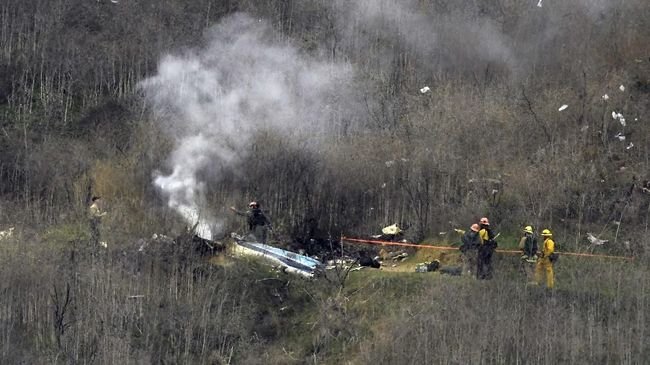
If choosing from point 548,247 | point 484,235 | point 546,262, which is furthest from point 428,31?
point 548,247

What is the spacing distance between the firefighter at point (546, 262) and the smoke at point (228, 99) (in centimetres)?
682

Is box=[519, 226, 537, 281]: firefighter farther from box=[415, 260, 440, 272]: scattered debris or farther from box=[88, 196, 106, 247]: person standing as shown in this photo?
box=[88, 196, 106, 247]: person standing

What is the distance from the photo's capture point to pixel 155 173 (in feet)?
77.4

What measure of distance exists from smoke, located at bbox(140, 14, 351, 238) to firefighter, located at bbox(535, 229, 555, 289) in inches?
269

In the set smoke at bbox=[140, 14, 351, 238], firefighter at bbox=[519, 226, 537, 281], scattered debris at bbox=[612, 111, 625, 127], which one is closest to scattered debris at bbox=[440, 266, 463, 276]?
firefighter at bbox=[519, 226, 537, 281]

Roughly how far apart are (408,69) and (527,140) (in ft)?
16.1

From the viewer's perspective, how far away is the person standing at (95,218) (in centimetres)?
2014

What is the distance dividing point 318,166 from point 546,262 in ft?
22.0

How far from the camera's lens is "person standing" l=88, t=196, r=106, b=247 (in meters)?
20.1

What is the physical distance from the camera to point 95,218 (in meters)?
20.7

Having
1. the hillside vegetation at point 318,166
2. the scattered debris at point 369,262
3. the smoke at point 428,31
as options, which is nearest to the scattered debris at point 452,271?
the hillside vegetation at point 318,166

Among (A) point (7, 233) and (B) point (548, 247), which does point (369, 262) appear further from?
(A) point (7, 233)

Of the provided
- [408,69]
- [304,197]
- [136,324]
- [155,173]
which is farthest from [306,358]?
[408,69]

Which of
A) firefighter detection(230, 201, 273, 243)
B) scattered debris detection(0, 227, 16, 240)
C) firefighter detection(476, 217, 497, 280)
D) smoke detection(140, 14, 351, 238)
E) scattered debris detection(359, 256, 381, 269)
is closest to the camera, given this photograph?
firefighter detection(476, 217, 497, 280)
